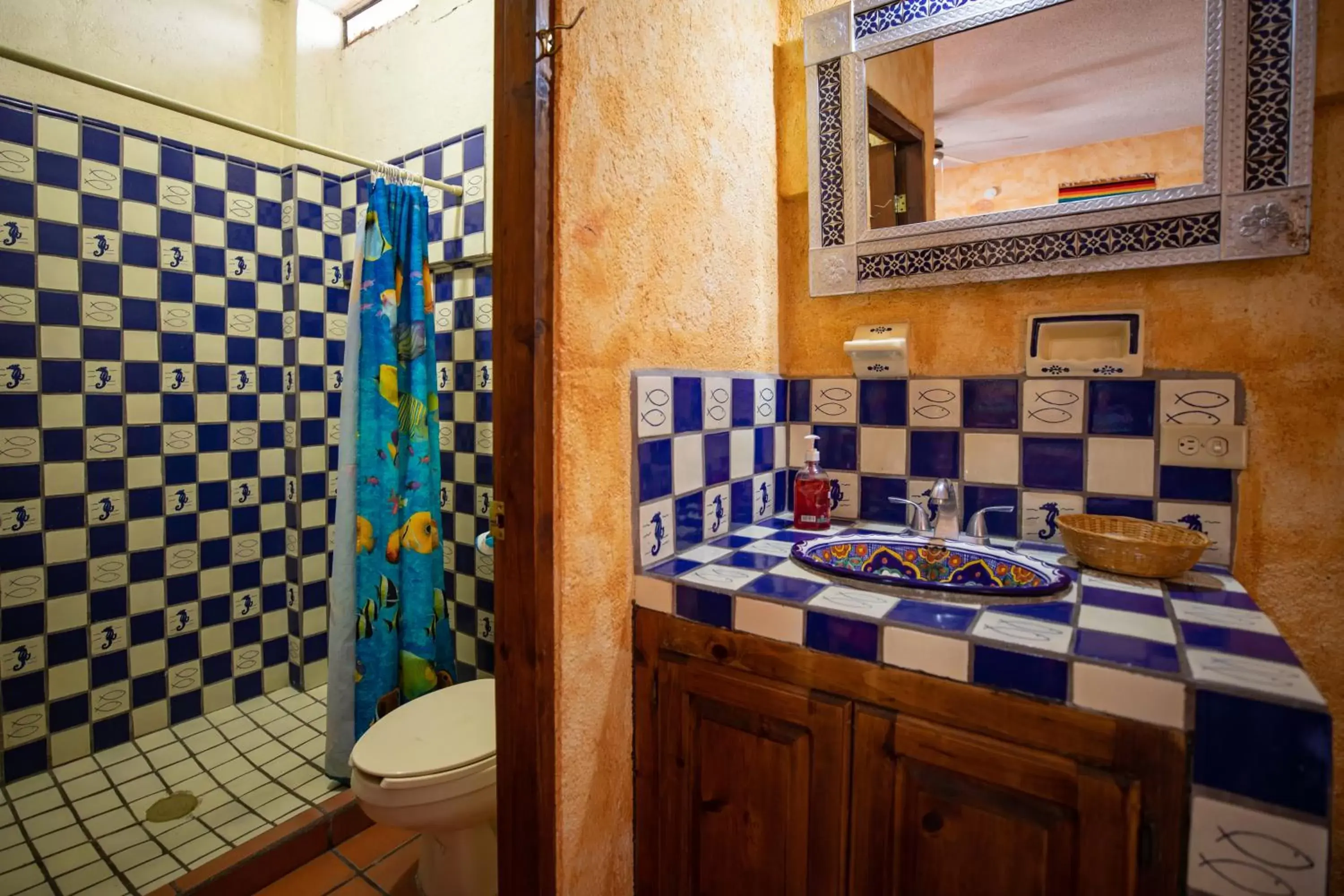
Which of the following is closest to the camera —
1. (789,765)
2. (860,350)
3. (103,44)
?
(789,765)

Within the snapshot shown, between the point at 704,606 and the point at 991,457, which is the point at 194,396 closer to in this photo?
the point at 704,606

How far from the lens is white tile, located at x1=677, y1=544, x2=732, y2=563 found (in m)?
1.17

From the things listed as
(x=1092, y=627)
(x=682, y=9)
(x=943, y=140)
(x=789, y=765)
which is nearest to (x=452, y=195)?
(x=682, y=9)

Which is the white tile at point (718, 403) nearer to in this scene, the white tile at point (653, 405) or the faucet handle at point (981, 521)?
the white tile at point (653, 405)

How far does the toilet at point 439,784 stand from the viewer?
1234 millimetres

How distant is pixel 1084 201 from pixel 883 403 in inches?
21.7

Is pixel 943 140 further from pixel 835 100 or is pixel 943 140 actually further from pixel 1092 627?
pixel 1092 627

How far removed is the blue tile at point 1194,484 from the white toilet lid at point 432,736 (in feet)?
4.81

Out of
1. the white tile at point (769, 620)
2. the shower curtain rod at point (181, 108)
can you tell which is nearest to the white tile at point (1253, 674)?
the white tile at point (769, 620)

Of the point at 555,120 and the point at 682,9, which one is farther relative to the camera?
the point at 682,9

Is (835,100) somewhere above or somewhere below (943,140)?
above

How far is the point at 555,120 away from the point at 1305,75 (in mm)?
1233

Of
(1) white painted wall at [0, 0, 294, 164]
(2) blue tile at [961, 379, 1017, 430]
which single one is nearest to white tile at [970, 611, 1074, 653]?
(2) blue tile at [961, 379, 1017, 430]

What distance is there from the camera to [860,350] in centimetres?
143
